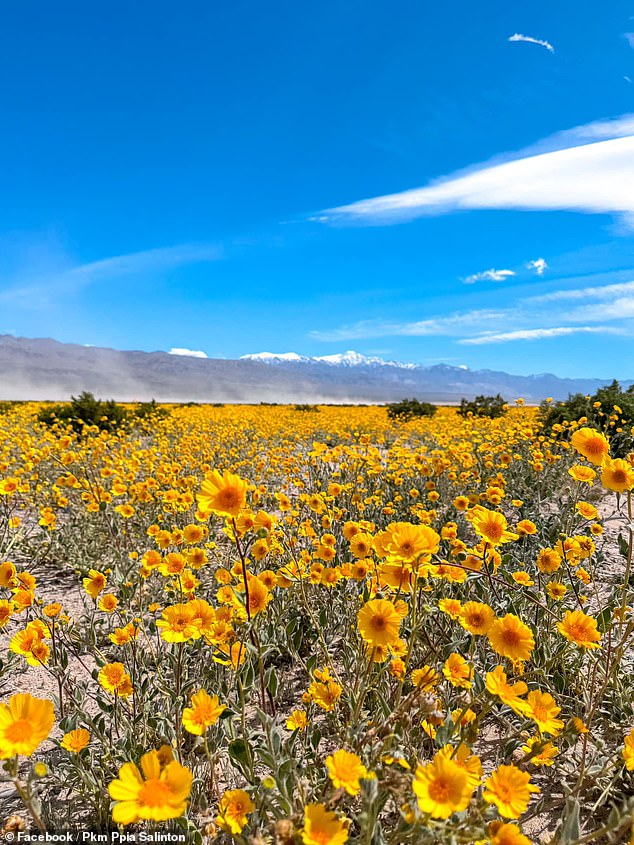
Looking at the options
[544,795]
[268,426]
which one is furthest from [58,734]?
[268,426]

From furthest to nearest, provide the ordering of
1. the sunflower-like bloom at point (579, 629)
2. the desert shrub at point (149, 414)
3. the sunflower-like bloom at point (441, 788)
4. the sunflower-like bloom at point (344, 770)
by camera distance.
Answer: the desert shrub at point (149, 414) < the sunflower-like bloom at point (579, 629) < the sunflower-like bloom at point (344, 770) < the sunflower-like bloom at point (441, 788)

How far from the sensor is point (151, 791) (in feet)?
3.67

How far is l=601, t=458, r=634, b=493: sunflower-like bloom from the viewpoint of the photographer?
1806 millimetres

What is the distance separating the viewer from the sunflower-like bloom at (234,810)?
1304 mm

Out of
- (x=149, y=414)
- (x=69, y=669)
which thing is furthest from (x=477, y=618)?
(x=149, y=414)

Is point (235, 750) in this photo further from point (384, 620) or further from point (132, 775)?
point (384, 620)

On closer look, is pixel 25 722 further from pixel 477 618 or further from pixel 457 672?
pixel 457 672

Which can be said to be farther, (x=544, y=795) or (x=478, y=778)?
(x=544, y=795)

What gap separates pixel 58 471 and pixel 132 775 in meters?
7.36

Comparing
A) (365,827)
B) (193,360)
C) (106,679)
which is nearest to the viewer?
(365,827)

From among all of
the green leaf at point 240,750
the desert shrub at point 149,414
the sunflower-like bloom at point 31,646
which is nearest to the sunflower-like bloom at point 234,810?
the green leaf at point 240,750

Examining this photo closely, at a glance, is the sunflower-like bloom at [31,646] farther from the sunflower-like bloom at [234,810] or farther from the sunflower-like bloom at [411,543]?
the sunflower-like bloom at [411,543]

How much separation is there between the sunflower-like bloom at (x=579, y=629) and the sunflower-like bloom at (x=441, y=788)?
30.6 inches

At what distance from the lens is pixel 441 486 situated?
6.43 m
